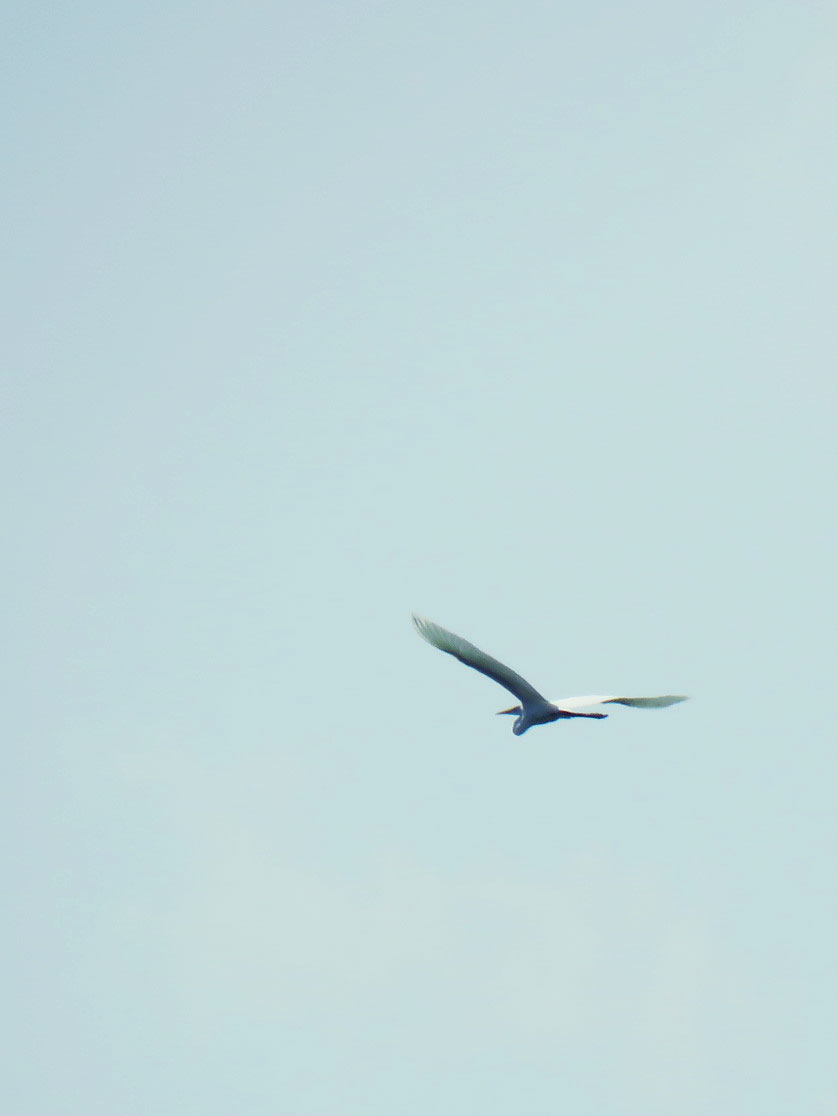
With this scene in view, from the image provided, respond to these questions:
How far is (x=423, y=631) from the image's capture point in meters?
33.6

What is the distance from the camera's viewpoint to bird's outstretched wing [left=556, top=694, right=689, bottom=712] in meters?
34.6

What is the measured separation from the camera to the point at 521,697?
35.2 metres

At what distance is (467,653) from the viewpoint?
1312 inches

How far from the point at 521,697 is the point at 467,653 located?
2.72 metres

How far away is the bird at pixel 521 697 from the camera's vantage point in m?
33.2

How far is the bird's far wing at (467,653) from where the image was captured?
3309cm

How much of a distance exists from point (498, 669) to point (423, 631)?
7.03ft

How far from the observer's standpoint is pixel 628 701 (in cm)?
3481

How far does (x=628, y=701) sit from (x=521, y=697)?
283cm

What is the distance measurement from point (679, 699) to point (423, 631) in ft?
23.4

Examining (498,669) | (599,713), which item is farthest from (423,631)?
(599,713)

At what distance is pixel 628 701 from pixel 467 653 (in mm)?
4771

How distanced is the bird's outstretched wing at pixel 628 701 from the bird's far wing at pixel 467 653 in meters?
1.39

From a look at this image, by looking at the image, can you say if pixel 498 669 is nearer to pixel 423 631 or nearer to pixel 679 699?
pixel 423 631
